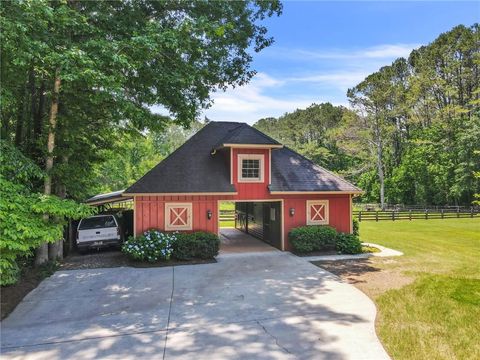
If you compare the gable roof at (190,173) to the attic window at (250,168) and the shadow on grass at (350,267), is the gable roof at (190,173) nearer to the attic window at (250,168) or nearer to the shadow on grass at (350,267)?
the attic window at (250,168)

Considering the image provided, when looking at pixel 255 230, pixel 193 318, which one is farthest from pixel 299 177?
pixel 193 318

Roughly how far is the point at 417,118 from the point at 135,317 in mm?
45237

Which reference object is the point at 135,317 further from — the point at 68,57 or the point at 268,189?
the point at 268,189

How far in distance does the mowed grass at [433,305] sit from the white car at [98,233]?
10488 millimetres

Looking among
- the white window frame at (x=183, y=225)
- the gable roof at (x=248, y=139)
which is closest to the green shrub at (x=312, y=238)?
the gable roof at (x=248, y=139)

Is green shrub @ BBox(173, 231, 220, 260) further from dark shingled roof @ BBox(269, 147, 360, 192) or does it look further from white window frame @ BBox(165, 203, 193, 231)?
dark shingled roof @ BBox(269, 147, 360, 192)

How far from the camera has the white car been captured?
14.0m

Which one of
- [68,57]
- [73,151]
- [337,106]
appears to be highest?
[337,106]

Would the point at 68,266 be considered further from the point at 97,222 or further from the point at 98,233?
the point at 97,222

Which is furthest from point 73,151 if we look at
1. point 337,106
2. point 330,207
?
point 337,106

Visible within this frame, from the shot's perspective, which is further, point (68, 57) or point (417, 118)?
point (417, 118)

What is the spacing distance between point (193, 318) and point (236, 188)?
7.72 metres

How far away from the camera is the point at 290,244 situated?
14.8 meters

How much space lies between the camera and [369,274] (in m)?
11.0
